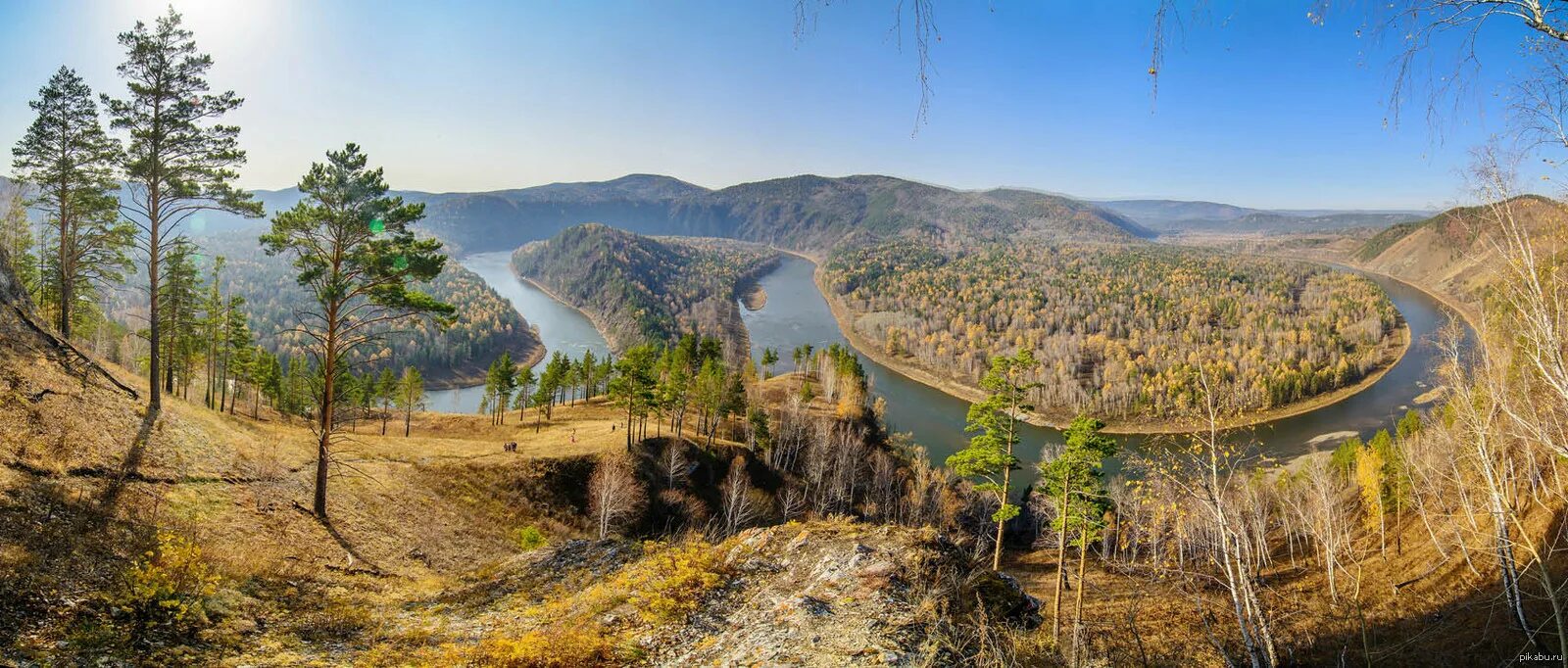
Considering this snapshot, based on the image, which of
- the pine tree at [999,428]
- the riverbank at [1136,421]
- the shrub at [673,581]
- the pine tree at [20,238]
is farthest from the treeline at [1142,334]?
the pine tree at [20,238]

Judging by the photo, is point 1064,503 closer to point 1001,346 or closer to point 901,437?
point 901,437

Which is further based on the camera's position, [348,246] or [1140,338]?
[1140,338]

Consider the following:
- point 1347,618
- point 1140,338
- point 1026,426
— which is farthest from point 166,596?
point 1140,338

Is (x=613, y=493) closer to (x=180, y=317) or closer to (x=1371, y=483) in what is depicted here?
(x=180, y=317)

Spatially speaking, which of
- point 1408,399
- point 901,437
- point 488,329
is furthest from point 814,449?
point 488,329

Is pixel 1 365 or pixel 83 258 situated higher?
pixel 83 258
